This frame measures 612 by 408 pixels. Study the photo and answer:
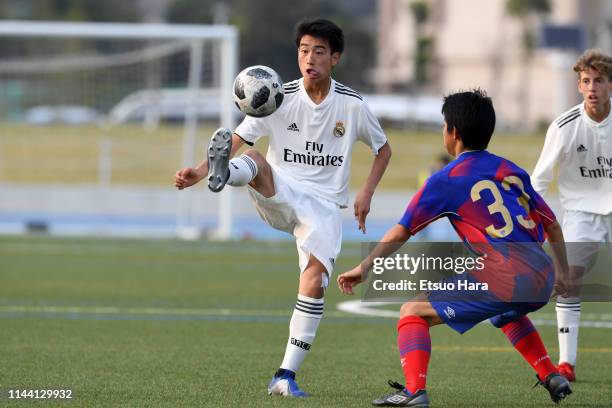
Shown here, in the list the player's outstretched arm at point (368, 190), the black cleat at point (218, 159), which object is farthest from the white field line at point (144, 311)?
the black cleat at point (218, 159)

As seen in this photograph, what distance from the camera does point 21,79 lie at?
2719cm

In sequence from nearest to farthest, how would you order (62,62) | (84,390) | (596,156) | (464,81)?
(84,390) → (596,156) → (62,62) → (464,81)

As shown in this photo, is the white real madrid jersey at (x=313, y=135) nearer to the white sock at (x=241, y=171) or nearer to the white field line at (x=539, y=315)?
the white sock at (x=241, y=171)

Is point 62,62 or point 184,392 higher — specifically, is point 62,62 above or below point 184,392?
above

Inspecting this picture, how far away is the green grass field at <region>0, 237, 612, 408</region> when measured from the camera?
710cm

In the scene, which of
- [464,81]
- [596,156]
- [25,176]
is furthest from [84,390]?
[464,81]

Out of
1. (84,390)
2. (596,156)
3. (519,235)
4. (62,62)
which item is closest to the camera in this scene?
(519,235)

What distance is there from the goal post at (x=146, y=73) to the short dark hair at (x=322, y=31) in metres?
13.0

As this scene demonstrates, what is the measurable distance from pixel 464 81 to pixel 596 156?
260ft

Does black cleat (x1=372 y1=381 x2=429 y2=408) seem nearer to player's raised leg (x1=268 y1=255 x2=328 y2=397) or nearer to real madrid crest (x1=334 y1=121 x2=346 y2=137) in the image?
player's raised leg (x1=268 y1=255 x2=328 y2=397)

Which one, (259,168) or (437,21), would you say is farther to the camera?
(437,21)

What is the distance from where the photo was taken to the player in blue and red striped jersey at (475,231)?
630cm

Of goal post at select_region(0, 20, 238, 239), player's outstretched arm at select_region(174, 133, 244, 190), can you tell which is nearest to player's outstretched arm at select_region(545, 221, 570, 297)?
player's outstretched arm at select_region(174, 133, 244, 190)

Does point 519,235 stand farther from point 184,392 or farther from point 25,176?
point 25,176
